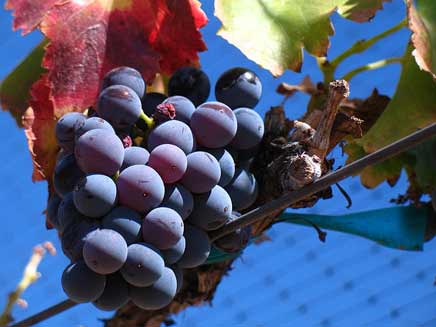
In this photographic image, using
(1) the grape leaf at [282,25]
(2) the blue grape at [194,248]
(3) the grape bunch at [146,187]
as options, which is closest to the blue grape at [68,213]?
(3) the grape bunch at [146,187]

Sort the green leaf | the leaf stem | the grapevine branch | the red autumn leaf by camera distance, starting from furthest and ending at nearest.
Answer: the leaf stem < the green leaf < the red autumn leaf < the grapevine branch

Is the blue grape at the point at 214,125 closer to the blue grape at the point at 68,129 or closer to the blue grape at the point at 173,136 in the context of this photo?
the blue grape at the point at 173,136

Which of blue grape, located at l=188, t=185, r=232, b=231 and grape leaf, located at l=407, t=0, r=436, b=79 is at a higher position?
grape leaf, located at l=407, t=0, r=436, b=79

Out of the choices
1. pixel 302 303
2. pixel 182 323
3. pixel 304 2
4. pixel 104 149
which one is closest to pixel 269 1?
pixel 304 2

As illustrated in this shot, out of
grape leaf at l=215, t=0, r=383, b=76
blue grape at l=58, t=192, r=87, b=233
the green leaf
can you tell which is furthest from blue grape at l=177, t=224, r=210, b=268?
the green leaf

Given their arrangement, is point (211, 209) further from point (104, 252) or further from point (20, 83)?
Answer: point (20, 83)

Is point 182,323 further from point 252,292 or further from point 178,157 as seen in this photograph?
point 252,292

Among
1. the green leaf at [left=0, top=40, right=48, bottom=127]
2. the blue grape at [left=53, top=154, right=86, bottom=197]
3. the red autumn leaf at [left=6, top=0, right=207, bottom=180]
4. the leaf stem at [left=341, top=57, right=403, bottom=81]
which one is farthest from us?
the leaf stem at [left=341, top=57, right=403, bottom=81]

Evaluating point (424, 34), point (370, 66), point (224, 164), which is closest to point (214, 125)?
point (224, 164)

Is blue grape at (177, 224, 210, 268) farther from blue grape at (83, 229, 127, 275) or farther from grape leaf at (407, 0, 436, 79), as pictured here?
grape leaf at (407, 0, 436, 79)
